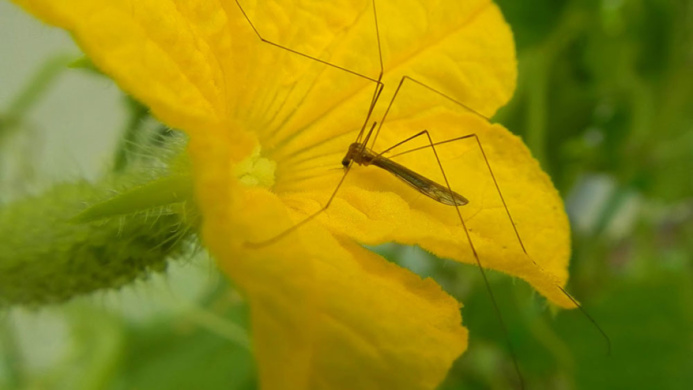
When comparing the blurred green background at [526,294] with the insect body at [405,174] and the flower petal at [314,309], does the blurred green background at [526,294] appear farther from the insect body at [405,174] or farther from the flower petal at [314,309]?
the flower petal at [314,309]

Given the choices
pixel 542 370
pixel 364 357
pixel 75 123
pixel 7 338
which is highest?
pixel 364 357

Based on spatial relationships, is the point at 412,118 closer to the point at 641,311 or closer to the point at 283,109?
the point at 283,109

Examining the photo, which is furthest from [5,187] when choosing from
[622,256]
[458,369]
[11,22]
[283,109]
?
[622,256]

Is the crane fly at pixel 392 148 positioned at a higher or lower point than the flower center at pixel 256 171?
higher

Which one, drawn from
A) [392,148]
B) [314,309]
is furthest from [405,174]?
[314,309]

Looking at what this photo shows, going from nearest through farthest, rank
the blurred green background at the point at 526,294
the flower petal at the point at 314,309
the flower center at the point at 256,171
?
the flower petal at the point at 314,309
the flower center at the point at 256,171
the blurred green background at the point at 526,294

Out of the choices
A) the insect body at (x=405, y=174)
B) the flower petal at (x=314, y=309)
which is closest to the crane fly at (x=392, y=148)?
the insect body at (x=405, y=174)

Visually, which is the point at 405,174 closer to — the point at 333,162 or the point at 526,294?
the point at 333,162

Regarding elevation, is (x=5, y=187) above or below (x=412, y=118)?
below
